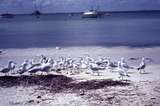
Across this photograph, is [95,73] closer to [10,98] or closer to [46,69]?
[46,69]

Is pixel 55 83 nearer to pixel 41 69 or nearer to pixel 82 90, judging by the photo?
pixel 82 90

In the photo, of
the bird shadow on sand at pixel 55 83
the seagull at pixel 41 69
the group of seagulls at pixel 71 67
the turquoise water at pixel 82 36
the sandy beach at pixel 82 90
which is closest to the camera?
the sandy beach at pixel 82 90

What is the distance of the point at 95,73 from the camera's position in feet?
65.8

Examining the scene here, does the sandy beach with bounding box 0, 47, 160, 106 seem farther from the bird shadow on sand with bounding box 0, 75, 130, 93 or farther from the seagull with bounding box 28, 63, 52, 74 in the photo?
the seagull with bounding box 28, 63, 52, 74

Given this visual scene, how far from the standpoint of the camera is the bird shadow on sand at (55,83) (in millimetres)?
16203

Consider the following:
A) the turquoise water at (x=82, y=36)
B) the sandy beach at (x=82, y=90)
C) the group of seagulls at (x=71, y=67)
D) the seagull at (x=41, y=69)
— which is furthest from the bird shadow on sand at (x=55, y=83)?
the turquoise water at (x=82, y=36)

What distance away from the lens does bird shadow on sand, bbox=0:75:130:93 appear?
16.2 meters

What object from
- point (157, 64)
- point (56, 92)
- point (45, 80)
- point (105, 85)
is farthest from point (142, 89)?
point (157, 64)

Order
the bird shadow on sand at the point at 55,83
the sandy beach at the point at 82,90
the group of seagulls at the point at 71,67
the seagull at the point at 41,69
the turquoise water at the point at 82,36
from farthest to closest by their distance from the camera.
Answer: the turquoise water at the point at 82,36 → the group of seagulls at the point at 71,67 → the seagull at the point at 41,69 → the bird shadow on sand at the point at 55,83 → the sandy beach at the point at 82,90

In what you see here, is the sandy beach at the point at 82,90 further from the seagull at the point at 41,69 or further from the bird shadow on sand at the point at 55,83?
the seagull at the point at 41,69

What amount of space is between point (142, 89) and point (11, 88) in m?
5.54

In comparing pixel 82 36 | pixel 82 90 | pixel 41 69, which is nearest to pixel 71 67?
pixel 41 69

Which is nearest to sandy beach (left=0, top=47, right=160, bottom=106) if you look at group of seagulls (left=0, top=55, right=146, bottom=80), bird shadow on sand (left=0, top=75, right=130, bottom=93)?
bird shadow on sand (left=0, top=75, right=130, bottom=93)

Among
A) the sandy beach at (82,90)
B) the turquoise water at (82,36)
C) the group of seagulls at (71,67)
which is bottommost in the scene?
the sandy beach at (82,90)
